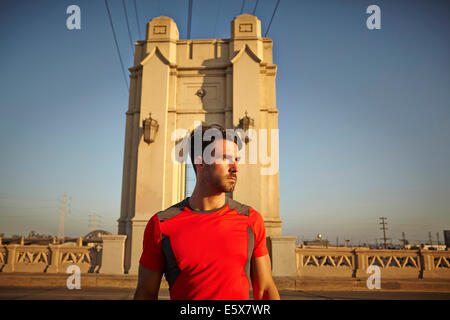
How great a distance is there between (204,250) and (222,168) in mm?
446

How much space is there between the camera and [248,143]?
35.7 ft

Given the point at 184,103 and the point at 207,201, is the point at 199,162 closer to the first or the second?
the point at 207,201

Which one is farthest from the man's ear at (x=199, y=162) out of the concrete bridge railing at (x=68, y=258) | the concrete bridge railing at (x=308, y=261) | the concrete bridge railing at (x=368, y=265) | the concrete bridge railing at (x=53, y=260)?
the concrete bridge railing at (x=53, y=260)

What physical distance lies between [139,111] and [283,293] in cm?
851

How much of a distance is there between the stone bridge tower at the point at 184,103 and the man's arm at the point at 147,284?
899cm

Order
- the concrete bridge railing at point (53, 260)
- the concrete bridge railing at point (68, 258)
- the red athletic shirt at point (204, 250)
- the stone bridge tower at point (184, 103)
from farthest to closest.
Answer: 1. the stone bridge tower at point (184, 103)
2. the concrete bridge railing at point (53, 260)
3. the concrete bridge railing at point (68, 258)
4. the red athletic shirt at point (204, 250)

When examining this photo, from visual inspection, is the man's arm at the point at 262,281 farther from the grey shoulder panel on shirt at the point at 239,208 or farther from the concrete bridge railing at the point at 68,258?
the concrete bridge railing at the point at 68,258

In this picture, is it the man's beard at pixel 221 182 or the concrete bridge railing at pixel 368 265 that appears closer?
the man's beard at pixel 221 182

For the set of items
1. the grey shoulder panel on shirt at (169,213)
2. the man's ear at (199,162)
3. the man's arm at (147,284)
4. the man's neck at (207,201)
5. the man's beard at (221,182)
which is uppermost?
the man's ear at (199,162)

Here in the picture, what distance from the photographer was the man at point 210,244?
1396 mm

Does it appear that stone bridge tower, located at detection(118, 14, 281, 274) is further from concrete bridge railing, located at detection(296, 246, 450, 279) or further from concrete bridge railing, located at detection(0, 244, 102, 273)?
concrete bridge railing, located at detection(296, 246, 450, 279)

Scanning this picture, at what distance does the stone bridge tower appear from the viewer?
35.1 feet

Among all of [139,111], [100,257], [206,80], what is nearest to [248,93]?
[206,80]
